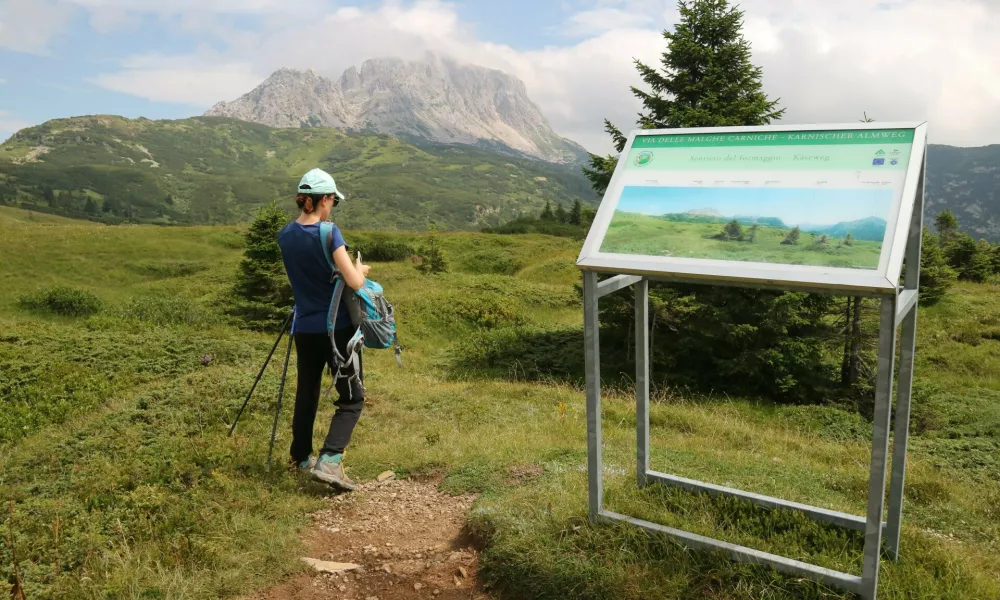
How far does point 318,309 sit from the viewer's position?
230 inches

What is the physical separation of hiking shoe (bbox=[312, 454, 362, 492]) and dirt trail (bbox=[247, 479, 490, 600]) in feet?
0.54

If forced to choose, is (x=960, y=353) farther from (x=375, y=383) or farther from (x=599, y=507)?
(x=599, y=507)

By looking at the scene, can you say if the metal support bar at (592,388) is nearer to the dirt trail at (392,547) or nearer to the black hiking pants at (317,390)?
the dirt trail at (392,547)

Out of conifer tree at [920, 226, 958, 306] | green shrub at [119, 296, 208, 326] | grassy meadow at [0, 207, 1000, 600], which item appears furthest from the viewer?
conifer tree at [920, 226, 958, 306]

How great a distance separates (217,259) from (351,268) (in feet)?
114

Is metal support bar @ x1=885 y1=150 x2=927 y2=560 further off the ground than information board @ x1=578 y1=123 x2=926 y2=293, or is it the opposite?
information board @ x1=578 y1=123 x2=926 y2=293

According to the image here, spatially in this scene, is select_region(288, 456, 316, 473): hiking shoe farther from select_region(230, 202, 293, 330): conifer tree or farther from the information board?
select_region(230, 202, 293, 330): conifer tree

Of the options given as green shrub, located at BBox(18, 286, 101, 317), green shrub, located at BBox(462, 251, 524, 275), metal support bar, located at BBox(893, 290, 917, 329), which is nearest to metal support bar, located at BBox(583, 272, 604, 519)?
metal support bar, located at BBox(893, 290, 917, 329)

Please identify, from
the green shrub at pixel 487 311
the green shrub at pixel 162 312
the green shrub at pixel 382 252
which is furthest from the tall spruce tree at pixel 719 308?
the green shrub at pixel 382 252

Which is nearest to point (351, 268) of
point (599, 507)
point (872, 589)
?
point (599, 507)

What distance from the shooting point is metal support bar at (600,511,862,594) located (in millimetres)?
3752

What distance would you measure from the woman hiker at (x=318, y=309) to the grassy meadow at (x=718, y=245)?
2.64 metres

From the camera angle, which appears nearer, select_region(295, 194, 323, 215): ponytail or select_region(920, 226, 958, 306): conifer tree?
select_region(295, 194, 323, 215): ponytail

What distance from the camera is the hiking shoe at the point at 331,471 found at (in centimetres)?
590
